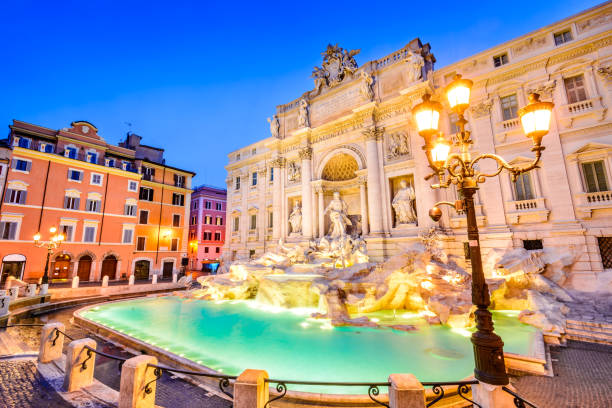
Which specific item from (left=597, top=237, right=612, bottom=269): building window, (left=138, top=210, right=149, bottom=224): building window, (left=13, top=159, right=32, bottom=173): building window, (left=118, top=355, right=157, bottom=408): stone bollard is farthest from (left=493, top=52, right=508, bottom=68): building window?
(left=13, top=159, right=32, bottom=173): building window

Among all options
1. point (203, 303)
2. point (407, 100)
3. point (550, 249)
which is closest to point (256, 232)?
point (203, 303)

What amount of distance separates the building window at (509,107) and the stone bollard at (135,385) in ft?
58.4

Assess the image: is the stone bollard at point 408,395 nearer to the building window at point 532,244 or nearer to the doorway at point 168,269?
the building window at point 532,244

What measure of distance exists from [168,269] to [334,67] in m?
25.7

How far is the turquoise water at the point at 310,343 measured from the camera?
6.03 meters

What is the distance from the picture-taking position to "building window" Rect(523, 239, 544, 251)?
12.5m

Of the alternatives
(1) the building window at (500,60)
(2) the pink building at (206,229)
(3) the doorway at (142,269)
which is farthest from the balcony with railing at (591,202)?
(2) the pink building at (206,229)

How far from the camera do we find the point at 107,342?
865cm

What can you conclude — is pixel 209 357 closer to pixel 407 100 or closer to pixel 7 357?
pixel 7 357

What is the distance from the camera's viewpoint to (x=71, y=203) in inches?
911

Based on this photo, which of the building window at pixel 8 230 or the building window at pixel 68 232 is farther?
the building window at pixel 68 232

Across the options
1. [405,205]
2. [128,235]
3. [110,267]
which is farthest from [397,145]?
[110,267]

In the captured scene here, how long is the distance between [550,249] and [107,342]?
17.8 metres

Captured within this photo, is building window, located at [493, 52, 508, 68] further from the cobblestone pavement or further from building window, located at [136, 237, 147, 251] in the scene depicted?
building window, located at [136, 237, 147, 251]
